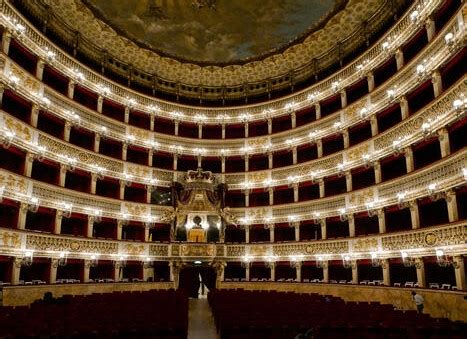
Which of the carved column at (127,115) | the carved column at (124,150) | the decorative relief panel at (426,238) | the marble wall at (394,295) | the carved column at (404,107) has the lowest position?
the marble wall at (394,295)

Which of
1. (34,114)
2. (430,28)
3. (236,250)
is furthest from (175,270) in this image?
(430,28)

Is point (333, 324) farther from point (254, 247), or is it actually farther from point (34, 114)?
point (34, 114)

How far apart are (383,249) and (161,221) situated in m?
15.2

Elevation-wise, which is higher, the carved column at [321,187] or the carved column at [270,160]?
the carved column at [270,160]

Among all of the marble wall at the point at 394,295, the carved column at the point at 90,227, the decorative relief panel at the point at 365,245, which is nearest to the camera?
the marble wall at the point at 394,295

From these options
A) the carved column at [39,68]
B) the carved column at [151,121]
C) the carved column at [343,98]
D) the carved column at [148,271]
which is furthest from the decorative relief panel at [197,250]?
the carved column at [39,68]

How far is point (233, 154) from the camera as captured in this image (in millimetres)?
31031

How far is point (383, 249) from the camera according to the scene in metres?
20.6

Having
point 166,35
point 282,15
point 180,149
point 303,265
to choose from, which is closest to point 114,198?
point 180,149

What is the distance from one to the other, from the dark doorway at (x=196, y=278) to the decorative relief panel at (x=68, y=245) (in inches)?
228

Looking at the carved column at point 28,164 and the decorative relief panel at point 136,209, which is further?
the decorative relief panel at point 136,209

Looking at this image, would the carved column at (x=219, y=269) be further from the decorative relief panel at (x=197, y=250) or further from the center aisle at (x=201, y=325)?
the center aisle at (x=201, y=325)

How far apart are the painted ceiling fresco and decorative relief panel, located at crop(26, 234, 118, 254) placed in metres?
14.2

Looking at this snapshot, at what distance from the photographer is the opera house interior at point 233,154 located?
18.0 m
